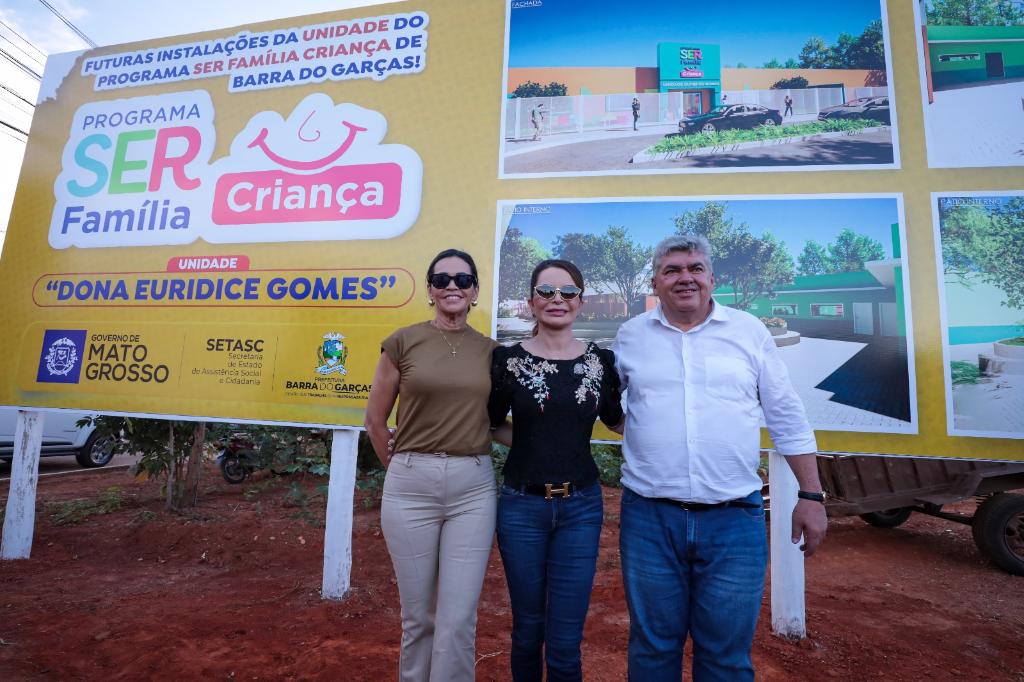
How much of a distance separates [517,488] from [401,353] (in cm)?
74

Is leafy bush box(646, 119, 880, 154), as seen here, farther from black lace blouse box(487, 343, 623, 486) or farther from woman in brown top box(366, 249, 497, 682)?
woman in brown top box(366, 249, 497, 682)

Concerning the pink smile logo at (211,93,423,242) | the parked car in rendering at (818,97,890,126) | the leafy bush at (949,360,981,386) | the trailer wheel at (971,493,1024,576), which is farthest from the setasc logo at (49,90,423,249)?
the trailer wheel at (971,493,1024,576)

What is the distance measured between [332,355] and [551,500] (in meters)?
2.25

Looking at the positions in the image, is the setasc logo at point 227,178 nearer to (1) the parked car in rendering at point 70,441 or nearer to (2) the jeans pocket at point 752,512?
(2) the jeans pocket at point 752,512

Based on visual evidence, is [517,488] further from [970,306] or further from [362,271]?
[970,306]

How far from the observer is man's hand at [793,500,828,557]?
1.87 meters

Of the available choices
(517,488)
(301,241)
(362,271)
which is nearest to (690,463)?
(517,488)

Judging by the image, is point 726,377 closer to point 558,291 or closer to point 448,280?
point 558,291

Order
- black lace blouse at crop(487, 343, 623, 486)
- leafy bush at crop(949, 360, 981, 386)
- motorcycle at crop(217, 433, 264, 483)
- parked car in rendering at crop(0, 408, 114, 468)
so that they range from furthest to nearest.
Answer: parked car in rendering at crop(0, 408, 114, 468)
motorcycle at crop(217, 433, 264, 483)
leafy bush at crop(949, 360, 981, 386)
black lace blouse at crop(487, 343, 623, 486)

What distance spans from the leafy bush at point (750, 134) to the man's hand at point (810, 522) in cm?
240

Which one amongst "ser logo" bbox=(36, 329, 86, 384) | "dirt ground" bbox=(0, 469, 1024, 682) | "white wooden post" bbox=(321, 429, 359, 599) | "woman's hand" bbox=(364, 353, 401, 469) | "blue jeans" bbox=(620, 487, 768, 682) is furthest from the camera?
"ser logo" bbox=(36, 329, 86, 384)

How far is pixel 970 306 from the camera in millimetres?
2975

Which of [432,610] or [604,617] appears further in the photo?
[604,617]

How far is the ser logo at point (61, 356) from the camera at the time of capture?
412 centimetres
